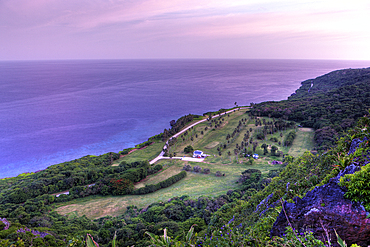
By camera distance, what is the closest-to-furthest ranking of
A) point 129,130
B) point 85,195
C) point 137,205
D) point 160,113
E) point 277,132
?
point 137,205 → point 85,195 → point 277,132 → point 129,130 → point 160,113

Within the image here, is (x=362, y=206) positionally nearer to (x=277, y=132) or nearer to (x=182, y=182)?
(x=182, y=182)

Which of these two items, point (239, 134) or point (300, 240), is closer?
point (300, 240)

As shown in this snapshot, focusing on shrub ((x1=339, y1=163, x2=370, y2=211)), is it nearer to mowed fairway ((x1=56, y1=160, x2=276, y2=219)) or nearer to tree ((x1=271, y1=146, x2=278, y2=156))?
mowed fairway ((x1=56, y1=160, x2=276, y2=219))

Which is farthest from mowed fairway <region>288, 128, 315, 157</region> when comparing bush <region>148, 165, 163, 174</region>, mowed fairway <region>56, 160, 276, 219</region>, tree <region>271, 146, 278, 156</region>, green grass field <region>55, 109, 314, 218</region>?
bush <region>148, 165, 163, 174</region>

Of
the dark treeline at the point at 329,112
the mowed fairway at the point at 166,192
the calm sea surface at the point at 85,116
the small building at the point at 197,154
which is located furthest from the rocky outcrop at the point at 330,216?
the calm sea surface at the point at 85,116

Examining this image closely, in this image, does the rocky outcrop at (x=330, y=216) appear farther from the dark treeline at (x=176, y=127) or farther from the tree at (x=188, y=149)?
the dark treeline at (x=176, y=127)

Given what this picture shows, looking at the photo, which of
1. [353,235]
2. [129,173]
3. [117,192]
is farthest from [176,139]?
[353,235]
